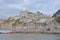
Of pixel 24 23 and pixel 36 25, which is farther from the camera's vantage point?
pixel 24 23

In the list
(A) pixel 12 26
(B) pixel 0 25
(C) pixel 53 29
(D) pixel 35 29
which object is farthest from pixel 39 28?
(B) pixel 0 25

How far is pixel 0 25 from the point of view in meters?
126

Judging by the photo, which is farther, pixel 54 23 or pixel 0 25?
pixel 0 25

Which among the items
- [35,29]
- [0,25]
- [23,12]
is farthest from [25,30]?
[23,12]

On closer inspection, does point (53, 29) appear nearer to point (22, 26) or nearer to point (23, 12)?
point (22, 26)

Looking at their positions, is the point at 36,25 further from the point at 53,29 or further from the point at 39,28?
the point at 53,29

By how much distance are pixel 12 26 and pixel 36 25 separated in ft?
38.2

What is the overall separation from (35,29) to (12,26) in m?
14.6

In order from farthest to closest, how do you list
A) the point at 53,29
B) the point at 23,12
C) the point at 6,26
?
the point at 23,12 < the point at 6,26 < the point at 53,29

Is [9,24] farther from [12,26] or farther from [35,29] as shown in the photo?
[35,29]

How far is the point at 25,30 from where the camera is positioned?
105m

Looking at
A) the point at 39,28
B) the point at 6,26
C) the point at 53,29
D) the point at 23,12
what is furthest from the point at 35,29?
the point at 23,12

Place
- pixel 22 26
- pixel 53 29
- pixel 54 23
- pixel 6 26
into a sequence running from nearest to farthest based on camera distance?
pixel 53 29 → pixel 54 23 → pixel 22 26 → pixel 6 26

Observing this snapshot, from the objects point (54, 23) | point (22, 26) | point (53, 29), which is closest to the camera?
point (53, 29)
